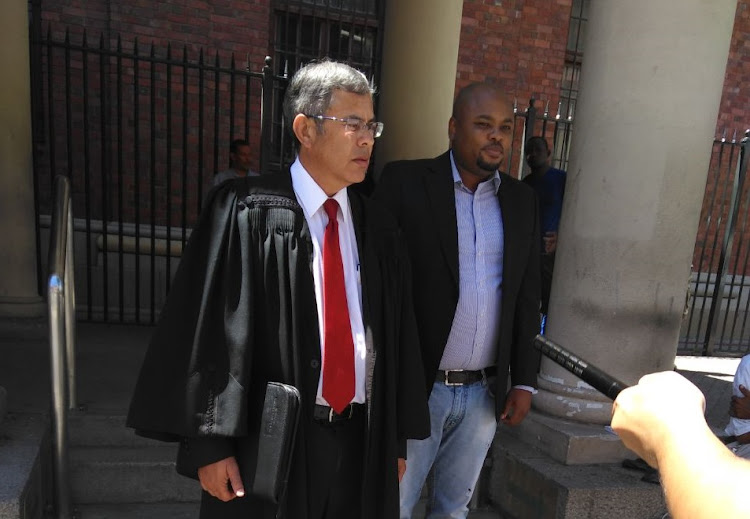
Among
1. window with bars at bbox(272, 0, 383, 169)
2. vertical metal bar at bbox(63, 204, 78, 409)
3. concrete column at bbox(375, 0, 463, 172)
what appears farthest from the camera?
window with bars at bbox(272, 0, 383, 169)

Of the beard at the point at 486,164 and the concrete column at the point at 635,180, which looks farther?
the concrete column at the point at 635,180

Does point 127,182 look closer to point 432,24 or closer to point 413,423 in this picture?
point 432,24

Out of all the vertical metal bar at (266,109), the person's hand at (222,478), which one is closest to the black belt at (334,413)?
the person's hand at (222,478)

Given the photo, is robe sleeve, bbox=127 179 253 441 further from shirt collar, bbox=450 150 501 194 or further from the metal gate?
the metal gate

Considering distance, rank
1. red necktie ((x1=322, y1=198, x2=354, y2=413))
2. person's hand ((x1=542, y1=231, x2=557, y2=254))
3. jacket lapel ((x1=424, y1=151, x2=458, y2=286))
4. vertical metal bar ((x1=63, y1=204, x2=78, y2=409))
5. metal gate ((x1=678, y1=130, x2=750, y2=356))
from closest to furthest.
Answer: red necktie ((x1=322, y1=198, x2=354, y2=413)) < jacket lapel ((x1=424, y1=151, x2=458, y2=286)) < vertical metal bar ((x1=63, y1=204, x2=78, y2=409)) < person's hand ((x1=542, y1=231, x2=557, y2=254)) < metal gate ((x1=678, y1=130, x2=750, y2=356))

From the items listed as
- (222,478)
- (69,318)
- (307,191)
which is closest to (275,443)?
(222,478)

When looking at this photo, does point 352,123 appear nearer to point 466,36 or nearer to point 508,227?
point 508,227

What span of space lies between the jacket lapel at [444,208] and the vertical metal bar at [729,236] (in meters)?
4.72

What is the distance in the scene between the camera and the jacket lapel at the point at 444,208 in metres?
2.25

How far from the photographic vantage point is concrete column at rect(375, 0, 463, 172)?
14.5 ft

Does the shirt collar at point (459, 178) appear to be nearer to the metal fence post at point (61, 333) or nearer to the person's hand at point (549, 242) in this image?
the metal fence post at point (61, 333)

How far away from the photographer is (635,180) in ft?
10.3

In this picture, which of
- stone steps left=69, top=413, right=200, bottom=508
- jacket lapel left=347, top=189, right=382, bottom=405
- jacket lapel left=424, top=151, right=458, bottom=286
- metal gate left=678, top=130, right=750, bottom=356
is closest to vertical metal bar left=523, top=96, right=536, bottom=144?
metal gate left=678, top=130, right=750, bottom=356

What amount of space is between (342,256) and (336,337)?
25 cm
